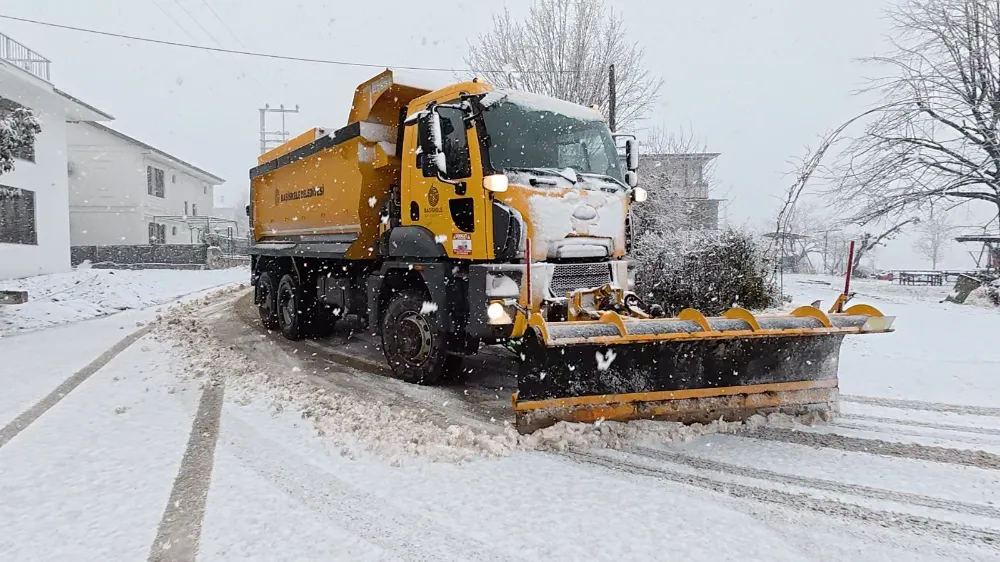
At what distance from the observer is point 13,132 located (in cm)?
1027

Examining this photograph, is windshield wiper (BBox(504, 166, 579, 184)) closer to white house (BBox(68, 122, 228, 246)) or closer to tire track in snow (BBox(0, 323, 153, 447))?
tire track in snow (BBox(0, 323, 153, 447))

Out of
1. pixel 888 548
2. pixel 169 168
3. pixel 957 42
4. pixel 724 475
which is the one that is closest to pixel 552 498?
pixel 724 475

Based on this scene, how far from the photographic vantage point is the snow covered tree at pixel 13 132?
1017 cm

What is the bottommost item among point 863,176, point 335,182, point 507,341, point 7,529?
point 7,529

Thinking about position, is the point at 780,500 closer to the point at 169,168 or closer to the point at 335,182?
the point at 335,182

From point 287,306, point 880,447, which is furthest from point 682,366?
point 287,306

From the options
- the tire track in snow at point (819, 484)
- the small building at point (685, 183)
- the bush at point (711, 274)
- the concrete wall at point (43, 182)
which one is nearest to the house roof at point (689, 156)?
the small building at point (685, 183)

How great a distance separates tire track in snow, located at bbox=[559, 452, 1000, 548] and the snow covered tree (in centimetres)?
1138

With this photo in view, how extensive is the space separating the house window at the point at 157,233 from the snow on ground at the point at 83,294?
1240cm

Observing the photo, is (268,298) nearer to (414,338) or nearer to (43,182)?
(414,338)

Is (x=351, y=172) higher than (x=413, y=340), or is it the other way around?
(x=351, y=172)

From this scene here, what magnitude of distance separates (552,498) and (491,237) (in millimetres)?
2455

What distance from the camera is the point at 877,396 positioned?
584 centimetres

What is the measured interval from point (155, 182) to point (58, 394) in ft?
113
